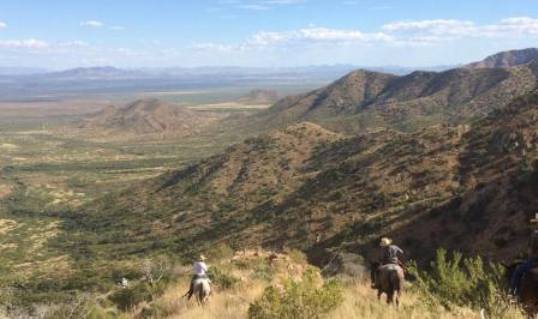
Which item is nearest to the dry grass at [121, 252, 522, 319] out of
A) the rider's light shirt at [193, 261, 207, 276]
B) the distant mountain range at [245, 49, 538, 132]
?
the rider's light shirt at [193, 261, 207, 276]

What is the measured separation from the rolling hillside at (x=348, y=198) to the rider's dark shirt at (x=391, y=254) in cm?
1271

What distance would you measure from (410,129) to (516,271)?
10653 centimetres

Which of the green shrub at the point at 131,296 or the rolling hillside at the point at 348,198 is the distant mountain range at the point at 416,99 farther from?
the green shrub at the point at 131,296

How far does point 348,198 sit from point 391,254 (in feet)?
110

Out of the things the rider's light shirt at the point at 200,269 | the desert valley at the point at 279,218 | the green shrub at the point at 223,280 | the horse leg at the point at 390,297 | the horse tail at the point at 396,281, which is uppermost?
the horse tail at the point at 396,281

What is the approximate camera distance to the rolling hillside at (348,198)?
28.9 meters

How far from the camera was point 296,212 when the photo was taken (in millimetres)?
45781

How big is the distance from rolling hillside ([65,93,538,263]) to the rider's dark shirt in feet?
41.7

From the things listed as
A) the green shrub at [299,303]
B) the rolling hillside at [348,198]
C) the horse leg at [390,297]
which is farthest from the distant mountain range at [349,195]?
the green shrub at [299,303]

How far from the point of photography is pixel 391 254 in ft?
37.1

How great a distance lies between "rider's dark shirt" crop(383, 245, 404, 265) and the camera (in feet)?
36.9

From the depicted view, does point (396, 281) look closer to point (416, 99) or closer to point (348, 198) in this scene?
point (348, 198)

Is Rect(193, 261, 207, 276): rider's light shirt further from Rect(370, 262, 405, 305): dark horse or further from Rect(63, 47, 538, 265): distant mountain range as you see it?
Rect(63, 47, 538, 265): distant mountain range

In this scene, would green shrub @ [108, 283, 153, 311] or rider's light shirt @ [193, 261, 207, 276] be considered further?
green shrub @ [108, 283, 153, 311]
